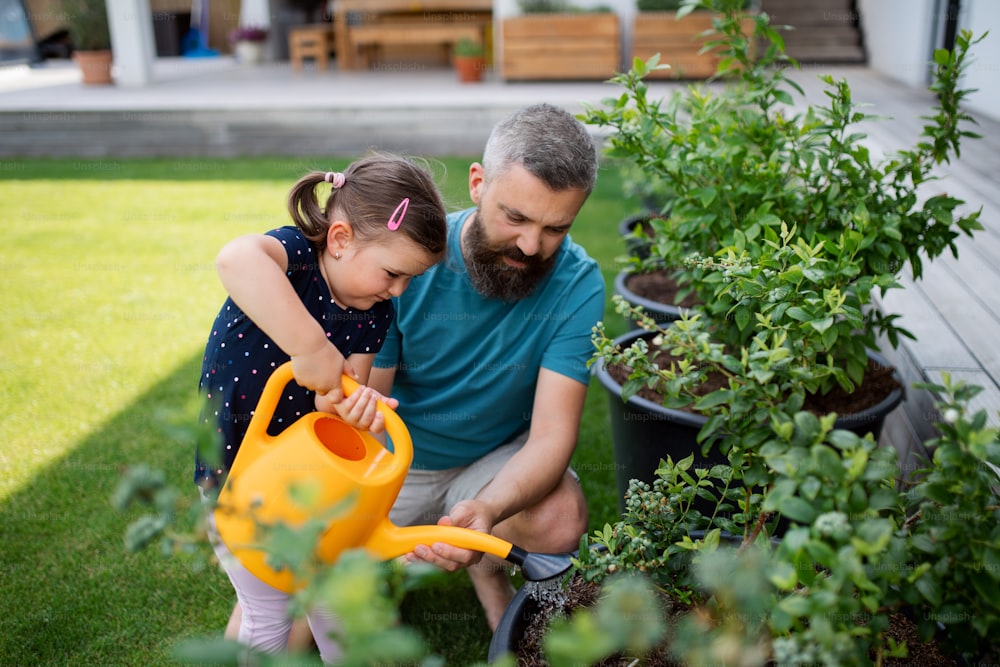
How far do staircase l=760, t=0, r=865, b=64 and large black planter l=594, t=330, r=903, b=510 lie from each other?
8897mm

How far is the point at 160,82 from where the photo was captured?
9852mm

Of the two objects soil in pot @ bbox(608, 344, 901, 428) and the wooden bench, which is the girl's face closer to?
soil in pot @ bbox(608, 344, 901, 428)

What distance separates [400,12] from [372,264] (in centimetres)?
1102

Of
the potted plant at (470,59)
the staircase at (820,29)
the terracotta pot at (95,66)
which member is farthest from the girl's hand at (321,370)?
the staircase at (820,29)

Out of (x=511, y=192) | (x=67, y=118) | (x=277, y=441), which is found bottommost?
(x=67, y=118)

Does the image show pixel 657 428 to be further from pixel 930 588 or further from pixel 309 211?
pixel 930 588

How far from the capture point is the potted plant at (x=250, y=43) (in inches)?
503

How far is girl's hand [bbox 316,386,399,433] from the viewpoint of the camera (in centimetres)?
132

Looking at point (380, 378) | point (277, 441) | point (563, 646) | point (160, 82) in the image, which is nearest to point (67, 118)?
point (160, 82)

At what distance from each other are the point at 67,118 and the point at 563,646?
27.8 ft

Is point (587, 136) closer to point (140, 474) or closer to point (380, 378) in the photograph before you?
point (380, 378)

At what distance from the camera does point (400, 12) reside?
11.6 meters

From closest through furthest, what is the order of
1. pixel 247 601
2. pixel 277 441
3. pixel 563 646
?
1. pixel 563 646
2. pixel 277 441
3. pixel 247 601

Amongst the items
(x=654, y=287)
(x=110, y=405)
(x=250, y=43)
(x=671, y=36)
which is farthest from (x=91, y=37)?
(x=654, y=287)
